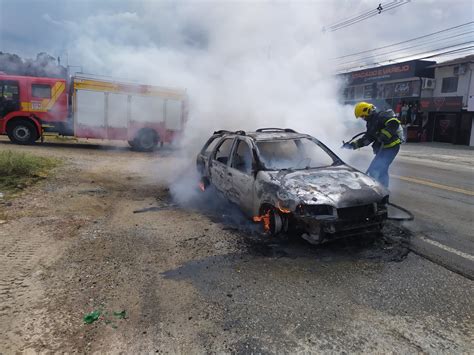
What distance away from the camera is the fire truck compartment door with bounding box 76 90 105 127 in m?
14.5

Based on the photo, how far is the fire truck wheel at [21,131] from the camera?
47.7 ft

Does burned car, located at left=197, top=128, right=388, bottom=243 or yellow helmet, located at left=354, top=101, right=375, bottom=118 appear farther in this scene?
yellow helmet, located at left=354, top=101, right=375, bottom=118

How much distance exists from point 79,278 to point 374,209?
10.8 feet

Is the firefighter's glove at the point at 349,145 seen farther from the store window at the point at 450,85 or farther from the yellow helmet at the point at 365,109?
the store window at the point at 450,85

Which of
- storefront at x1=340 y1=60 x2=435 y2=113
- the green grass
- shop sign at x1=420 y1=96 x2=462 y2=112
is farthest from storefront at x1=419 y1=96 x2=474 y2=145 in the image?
the green grass

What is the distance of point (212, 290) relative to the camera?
3.65m

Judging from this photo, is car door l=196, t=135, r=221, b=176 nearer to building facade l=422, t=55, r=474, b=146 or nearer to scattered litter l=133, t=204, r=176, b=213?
scattered litter l=133, t=204, r=176, b=213

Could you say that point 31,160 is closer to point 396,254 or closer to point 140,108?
point 140,108

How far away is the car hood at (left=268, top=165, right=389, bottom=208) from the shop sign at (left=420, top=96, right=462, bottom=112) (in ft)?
84.4

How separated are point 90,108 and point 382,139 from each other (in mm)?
11365

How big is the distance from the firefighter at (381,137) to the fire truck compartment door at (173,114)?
9609 mm

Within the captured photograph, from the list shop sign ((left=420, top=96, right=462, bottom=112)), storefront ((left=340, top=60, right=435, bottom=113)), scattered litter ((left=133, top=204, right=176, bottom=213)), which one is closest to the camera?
scattered litter ((left=133, top=204, right=176, bottom=213))

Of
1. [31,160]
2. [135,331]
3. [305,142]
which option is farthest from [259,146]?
[31,160]

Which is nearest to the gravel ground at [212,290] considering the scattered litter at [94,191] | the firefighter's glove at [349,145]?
the scattered litter at [94,191]
